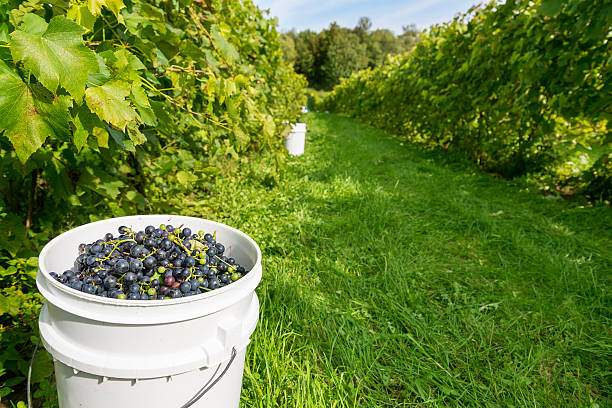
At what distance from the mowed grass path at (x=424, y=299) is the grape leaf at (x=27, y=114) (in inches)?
51.1

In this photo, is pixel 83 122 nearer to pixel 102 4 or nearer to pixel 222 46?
pixel 102 4

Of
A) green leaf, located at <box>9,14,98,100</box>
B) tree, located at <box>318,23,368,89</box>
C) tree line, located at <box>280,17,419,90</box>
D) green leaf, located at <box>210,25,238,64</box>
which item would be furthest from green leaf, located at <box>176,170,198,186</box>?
tree, located at <box>318,23,368,89</box>

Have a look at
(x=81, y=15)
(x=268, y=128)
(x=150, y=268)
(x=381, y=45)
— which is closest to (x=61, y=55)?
(x=81, y=15)

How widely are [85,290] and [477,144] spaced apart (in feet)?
20.5

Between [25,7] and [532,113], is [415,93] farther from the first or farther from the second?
[25,7]

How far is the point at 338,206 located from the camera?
3.62 meters

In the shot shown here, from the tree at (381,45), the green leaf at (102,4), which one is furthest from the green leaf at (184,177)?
the tree at (381,45)

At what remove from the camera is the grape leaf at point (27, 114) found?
0.79 metres

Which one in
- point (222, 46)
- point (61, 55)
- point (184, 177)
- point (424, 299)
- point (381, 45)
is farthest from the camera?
point (381, 45)

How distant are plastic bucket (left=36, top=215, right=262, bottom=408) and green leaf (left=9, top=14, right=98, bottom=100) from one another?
55 centimetres

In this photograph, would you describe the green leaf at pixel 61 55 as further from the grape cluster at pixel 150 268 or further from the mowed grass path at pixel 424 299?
the mowed grass path at pixel 424 299

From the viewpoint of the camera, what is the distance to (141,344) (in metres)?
0.89

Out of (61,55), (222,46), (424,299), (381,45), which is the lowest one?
(424,299)

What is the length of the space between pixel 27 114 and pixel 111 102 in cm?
20
